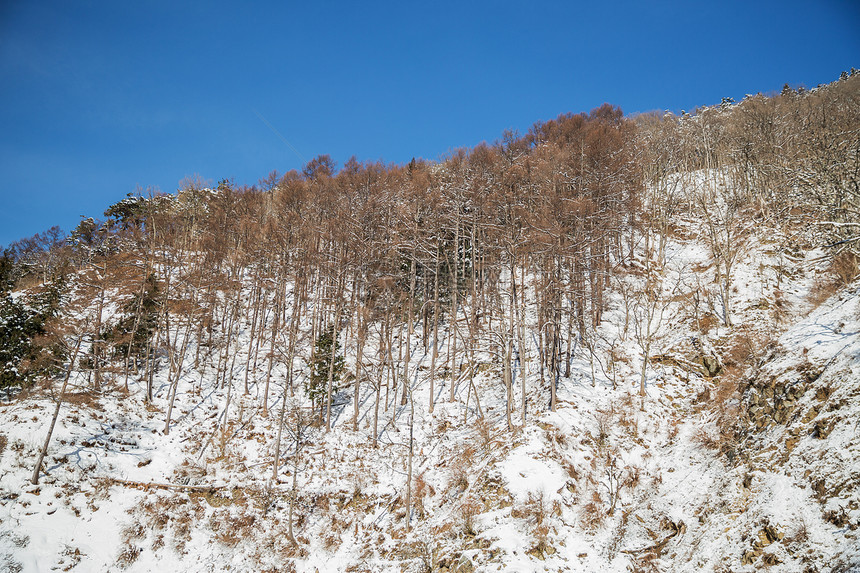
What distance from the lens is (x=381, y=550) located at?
63.5ft

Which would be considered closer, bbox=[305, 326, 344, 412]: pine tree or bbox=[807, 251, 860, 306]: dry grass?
bbox=[807, 251, 860, 306]: dry grass

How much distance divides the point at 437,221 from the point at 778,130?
35.1 meters

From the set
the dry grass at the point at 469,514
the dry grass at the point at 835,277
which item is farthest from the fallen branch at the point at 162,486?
the dry grass at the point at 835,277

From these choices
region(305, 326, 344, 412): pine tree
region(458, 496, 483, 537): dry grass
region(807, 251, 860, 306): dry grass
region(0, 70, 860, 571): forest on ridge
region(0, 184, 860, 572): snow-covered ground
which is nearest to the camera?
region(0, 184, 860, 572): snow-covered ground

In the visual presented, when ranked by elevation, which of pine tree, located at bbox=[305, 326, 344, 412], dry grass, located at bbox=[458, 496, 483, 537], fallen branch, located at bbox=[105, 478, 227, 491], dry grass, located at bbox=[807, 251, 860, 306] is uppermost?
dry grass, located at bbox=[807, 251, 860, 306]

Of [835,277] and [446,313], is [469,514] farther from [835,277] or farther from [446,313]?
[835,277]

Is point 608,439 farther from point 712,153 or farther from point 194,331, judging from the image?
point 712,153

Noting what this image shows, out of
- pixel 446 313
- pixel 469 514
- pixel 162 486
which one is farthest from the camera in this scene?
pixel 446 313

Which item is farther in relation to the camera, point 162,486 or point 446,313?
point 446,313

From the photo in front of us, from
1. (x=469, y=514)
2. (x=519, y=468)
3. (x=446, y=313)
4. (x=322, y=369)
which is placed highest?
(x=446, y=313)

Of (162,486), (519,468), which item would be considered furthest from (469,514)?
(162,486)

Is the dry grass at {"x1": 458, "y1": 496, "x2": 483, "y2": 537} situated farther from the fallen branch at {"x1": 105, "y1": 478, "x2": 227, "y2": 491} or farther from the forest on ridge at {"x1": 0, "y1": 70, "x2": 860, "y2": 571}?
the fallen branch at {"x1": 105, "y1": 478, "x2": 227, "y2": 491}

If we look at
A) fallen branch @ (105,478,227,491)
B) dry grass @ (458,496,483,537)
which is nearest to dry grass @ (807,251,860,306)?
dry grass @ (458,496,483,537)

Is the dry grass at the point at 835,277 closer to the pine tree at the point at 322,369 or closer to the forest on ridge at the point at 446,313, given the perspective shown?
the forest on ridge at the point at 446,313
